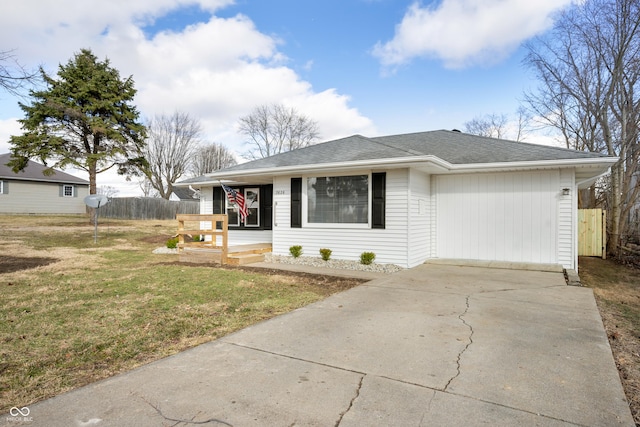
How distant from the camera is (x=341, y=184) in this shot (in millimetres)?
9133

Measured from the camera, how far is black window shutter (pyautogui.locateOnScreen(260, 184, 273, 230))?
11.5m

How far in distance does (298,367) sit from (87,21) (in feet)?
30.8

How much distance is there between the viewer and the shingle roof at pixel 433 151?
8219 millimetres

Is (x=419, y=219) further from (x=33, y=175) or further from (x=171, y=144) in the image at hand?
(x=171, y=144)

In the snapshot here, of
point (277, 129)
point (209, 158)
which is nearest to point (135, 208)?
point (209, 158)

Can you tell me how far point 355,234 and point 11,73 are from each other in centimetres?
730

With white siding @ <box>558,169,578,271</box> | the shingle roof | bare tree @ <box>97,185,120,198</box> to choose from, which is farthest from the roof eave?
bare tree @ <box>97,185,120,198</box>

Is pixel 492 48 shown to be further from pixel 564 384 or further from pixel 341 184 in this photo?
A: pixel 564 384

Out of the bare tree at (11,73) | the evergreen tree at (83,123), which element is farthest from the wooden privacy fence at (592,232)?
the evergreen tree at (83,123)

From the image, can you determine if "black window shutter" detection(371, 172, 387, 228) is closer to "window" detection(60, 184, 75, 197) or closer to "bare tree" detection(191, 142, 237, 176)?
"window" detection(60, 184, 75, 197)

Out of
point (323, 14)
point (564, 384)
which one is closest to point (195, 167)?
point (323, 14)

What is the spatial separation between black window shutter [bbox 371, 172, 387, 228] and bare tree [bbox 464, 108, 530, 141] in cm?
1900

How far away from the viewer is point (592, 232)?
12195mm

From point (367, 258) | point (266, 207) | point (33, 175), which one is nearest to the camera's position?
point (367, 258)
